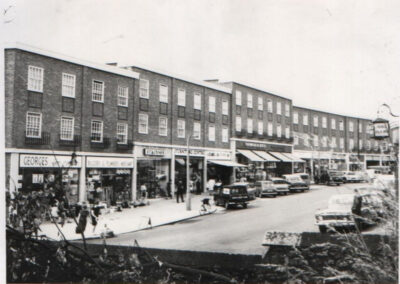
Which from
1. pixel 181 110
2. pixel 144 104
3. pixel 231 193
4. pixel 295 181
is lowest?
pixel 231 193

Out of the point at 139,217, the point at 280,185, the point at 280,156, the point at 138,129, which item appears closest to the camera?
the point at 280,156

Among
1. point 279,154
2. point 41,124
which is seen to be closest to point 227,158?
point 279,154

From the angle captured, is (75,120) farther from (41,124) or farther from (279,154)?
(279,154)

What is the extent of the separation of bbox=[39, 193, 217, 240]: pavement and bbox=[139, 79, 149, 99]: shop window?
3.17 metres

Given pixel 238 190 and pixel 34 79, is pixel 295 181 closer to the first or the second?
pixel 238 190

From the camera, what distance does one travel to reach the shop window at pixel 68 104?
22.6 ft

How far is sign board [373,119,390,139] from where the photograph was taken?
364 centimetres

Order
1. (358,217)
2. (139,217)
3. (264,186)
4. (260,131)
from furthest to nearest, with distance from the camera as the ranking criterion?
(264,186) → (139,217) → (260,131) → (358,217)

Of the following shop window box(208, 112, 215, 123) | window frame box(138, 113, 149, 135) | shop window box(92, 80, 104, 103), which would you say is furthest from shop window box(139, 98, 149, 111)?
shop window box(208, 112, 215, 123)

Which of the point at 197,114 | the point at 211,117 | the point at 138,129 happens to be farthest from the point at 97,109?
the point at 211,117

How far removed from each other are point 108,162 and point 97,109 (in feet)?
6.48

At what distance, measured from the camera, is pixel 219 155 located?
755cm

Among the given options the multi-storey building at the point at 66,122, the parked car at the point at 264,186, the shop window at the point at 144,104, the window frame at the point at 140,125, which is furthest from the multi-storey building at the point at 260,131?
the shop window at the point at 144,104

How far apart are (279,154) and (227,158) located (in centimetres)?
106
